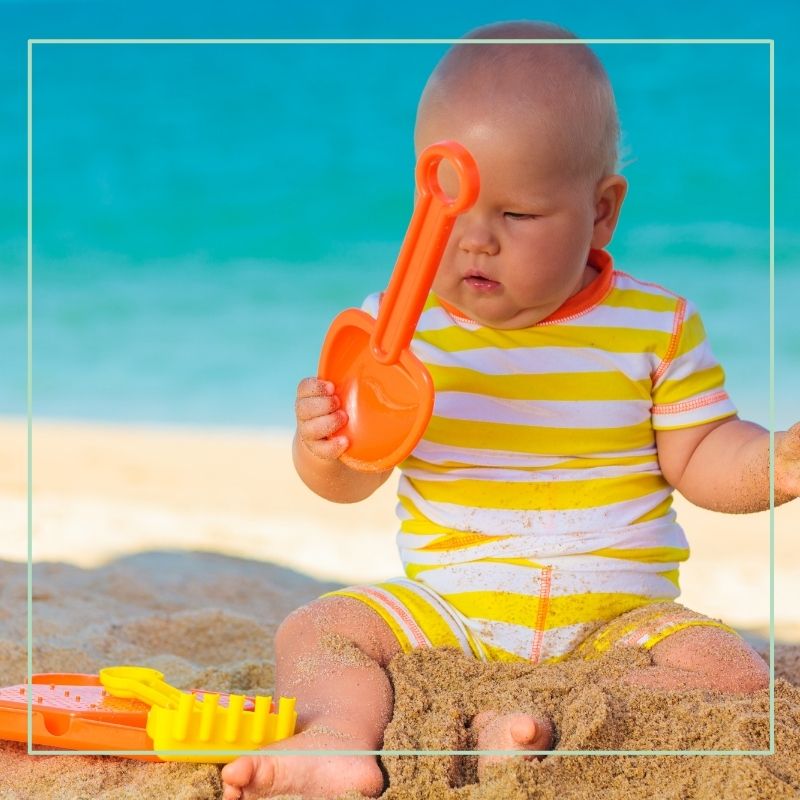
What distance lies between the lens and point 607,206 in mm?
1211

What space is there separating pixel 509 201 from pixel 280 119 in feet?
3.71

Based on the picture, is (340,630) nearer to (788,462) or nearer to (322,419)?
(322,419)

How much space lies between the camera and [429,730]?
0.99 m

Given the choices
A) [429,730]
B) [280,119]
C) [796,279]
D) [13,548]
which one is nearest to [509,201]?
[429,730]

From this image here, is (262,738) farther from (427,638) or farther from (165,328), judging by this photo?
(165,328)

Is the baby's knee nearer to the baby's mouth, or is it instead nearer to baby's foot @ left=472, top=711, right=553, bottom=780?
baby's foot @ left=472, top=711, right=553, bottom=780

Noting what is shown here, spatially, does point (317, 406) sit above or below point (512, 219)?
below

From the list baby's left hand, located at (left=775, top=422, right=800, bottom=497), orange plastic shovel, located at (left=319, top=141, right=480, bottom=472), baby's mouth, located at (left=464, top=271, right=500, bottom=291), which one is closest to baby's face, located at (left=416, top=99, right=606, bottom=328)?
baby's mouth, located at (left=464, top=271, right=500, bottom=291)

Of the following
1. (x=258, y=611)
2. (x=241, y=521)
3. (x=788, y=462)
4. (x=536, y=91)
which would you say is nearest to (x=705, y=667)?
(x=788, y=462)

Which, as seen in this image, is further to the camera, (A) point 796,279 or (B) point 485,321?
(A) point 796,279

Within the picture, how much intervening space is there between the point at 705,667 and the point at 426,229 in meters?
0.46

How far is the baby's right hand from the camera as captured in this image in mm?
1042

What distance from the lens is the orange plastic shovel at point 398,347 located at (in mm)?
884

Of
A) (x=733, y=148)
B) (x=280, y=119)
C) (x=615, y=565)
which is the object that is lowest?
(x=615, y=565)
